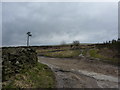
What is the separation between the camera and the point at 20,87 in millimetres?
4926

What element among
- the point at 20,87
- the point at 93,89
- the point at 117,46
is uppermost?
the point at 117,46

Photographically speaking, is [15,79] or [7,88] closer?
[7,88]

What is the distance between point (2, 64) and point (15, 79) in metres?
1.27

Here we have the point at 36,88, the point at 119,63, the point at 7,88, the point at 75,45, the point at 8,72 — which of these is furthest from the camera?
the point at 75,45

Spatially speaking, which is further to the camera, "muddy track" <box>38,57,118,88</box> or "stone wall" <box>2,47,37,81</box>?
"muddy track" <box>38,57,118,88</box>

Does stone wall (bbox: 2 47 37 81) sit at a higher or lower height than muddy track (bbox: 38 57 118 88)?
higher

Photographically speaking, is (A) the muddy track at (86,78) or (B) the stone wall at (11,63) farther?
(A) the muddy track at (86,78)

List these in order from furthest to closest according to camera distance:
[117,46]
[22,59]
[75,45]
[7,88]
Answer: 1. [75,45]
2. [117,46]
3. [22,59]
4. [7,88]

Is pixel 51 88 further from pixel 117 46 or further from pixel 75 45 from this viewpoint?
pixel 75 45

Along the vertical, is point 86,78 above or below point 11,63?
below

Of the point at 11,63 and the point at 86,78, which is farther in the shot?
the point at 86,78

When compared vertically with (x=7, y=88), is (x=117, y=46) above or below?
above

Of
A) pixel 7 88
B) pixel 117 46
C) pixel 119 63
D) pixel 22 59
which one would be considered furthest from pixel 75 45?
pixel 7 88

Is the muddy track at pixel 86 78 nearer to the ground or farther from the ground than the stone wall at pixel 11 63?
nearer to the ground
